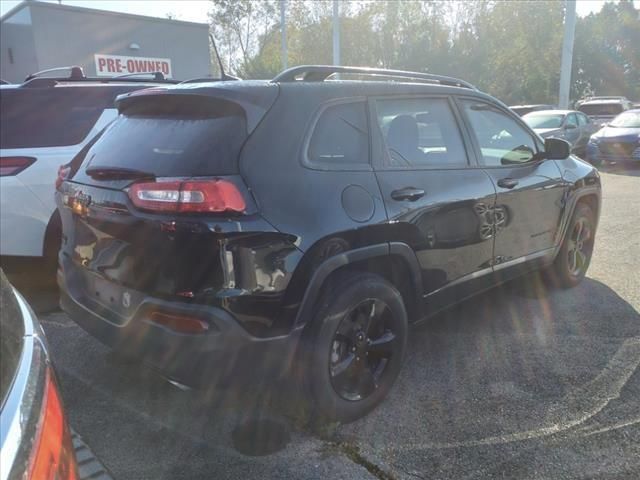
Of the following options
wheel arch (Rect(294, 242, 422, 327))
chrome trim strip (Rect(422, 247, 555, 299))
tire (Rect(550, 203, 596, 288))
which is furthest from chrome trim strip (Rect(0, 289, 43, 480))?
tire (Rect(550, 203, 596, 288))

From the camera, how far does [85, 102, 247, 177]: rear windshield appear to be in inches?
95.0

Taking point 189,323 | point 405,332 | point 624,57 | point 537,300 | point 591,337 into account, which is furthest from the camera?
point 624,57

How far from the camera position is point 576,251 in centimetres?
491

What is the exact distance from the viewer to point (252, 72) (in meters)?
37.6

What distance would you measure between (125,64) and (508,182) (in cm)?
1650

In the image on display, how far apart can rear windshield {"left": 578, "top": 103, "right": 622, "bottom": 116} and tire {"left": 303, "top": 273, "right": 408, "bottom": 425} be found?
63.1 feet

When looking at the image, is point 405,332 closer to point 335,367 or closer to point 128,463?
point 335,367

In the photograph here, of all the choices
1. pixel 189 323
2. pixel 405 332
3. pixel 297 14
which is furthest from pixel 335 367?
pixel 297 14

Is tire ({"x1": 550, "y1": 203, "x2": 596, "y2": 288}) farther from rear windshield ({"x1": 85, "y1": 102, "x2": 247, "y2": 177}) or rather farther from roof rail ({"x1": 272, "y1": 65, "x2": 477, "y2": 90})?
rear windshield ({"x1": 85, "y1": 102, "x2": 247, "y2": 177})

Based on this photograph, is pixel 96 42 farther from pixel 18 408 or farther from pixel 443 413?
pixel 18 408

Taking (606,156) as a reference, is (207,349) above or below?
above

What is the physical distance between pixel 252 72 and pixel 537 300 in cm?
3557

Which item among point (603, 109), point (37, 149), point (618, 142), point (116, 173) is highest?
point (116, 173)

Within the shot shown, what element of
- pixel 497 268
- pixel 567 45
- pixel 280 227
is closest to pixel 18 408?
pixel 280 227
